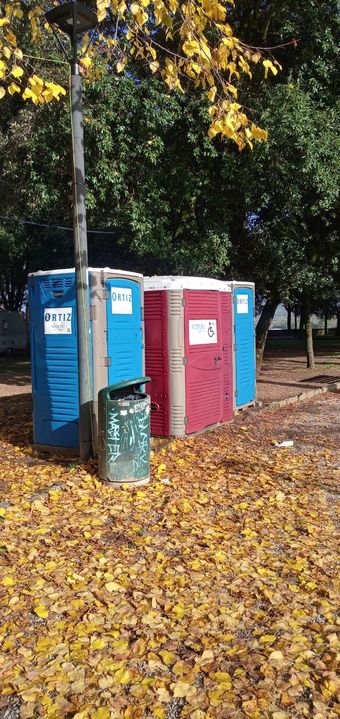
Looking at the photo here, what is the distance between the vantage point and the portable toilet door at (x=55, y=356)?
6.48 meters

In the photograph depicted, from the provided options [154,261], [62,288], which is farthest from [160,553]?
[154,261]

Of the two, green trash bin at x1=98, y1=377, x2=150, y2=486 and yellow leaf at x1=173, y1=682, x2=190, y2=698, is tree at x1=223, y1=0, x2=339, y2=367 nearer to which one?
green trash bin at x1=98, y1=377, x2=150, y2=486

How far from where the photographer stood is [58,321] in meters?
6.55

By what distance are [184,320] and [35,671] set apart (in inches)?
210

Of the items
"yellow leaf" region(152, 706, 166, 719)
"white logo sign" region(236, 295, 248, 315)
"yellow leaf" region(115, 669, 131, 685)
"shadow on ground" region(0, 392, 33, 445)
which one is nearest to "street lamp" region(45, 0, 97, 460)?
"shadow on ground" region(0, 392, 33, 445)

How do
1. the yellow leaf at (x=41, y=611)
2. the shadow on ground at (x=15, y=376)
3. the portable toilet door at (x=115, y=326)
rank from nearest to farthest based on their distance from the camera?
1. the yellow leaf at (x=41, y=611)
2. the portable toilet door at (x=115, y=326)
3. the shadow on ground at (x=15, y=376)

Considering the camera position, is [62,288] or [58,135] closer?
[62,288]

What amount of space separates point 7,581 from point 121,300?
368cm

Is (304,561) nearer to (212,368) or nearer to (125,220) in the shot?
(212,368)

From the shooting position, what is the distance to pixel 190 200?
12.0 metres

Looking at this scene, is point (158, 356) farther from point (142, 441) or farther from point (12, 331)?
point (12, 331)

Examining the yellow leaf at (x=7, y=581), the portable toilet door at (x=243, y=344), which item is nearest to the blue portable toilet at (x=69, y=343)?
the yellow leaf at (x=7, y=581)

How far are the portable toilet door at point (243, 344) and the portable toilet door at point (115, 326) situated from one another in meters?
2.74

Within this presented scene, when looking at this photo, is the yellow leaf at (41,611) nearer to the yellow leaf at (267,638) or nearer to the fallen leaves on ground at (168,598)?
the fallen leaves on ground at (168,598)
